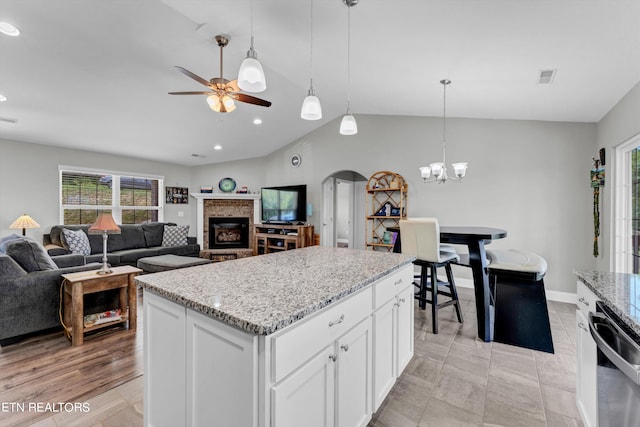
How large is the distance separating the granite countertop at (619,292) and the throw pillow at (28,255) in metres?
4.02

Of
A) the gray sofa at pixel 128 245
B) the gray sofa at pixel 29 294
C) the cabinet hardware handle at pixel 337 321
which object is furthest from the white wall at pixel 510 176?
the gray sofa at pixel 29 294

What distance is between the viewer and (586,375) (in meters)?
1.45

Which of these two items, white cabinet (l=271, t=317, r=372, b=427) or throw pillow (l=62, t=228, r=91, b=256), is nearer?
white cabinet (l=271, t=317, r=372, b=427)

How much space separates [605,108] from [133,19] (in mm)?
4828

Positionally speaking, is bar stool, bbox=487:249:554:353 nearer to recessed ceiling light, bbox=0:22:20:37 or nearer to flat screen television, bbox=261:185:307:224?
flat screen television, bbox=261:185:307:224

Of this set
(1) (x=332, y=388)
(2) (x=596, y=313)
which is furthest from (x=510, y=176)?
(1) (x=332, y=388)

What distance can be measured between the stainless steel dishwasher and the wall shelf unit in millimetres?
3416

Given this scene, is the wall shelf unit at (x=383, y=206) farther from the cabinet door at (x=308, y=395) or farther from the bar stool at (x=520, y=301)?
the cabinet door at (x=308, y=395)

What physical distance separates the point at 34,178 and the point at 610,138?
8.45m

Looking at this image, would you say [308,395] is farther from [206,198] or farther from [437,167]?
[206,198]

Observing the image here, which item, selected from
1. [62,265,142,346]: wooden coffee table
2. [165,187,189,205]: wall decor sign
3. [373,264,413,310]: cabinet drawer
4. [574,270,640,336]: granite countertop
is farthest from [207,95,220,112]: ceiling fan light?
[165,187,189,205]: wall decor sign

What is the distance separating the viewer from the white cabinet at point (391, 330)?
1.58 metres

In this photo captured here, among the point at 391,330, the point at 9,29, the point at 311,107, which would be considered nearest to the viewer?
the point at 391,330

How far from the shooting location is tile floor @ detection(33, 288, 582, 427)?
1.64m
